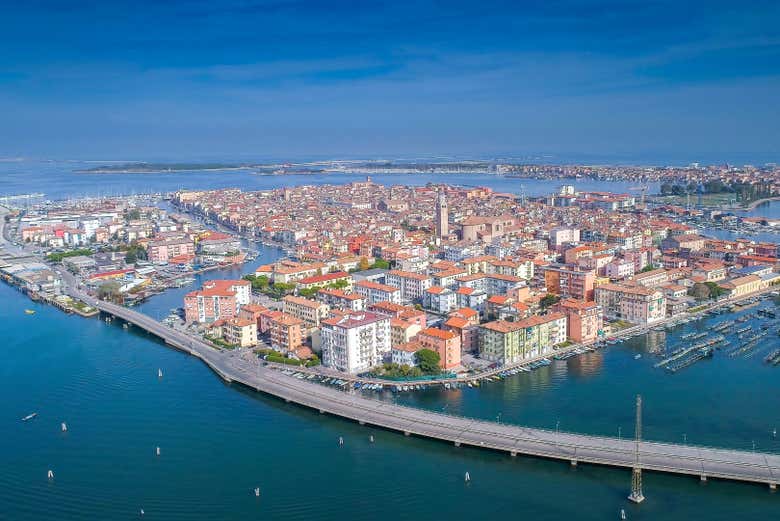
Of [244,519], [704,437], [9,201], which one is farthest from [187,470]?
[9,201]

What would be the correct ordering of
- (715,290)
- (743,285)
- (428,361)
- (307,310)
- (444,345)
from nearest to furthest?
(428,361)
(444,345)
(307,310)
(715,290)
(743,285)

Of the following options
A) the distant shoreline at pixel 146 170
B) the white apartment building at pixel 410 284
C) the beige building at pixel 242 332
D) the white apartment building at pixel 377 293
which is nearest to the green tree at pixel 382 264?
the white apartment building at pixel 410 284

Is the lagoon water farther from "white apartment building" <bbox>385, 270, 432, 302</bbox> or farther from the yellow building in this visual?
Result: "white apartment building" <bbox>385, 270, 432, 302</bbox>

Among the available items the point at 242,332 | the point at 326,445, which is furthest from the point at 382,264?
the point at 326,445

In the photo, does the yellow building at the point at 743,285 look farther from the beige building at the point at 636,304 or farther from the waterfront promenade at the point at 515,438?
the waterfront promenade at the point at 515,438

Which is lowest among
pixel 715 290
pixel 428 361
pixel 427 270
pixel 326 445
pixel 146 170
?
pixel 326 445

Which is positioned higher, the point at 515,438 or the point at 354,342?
the point at 354,342

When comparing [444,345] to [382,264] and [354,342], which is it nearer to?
[354,342]
